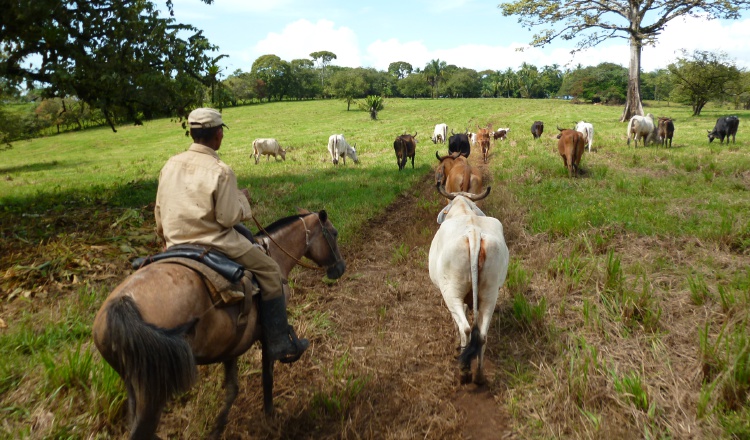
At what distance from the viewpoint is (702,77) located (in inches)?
1481

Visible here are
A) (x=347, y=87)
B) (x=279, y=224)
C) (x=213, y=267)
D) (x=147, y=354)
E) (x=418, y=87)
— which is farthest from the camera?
(x=418, y=87)

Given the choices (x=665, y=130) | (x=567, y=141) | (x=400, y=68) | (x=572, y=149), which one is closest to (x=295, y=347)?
(x=572, y=149)

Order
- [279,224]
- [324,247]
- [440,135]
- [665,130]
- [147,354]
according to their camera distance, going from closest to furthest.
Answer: [147,354] → [279,224] → [324,247] → [665,130] → [440,135]

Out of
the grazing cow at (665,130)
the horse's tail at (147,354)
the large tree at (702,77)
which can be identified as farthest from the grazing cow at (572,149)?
the large tree at (702,77)

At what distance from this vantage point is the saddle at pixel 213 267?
2762 millimetres

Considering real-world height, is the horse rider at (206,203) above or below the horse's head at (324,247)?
above

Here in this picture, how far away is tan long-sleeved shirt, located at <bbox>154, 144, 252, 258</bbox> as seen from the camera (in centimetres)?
291

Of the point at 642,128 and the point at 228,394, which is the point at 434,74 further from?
the point at 228,394

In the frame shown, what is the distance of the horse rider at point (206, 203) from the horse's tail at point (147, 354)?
2.40 feet

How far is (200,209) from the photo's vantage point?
9.55ft

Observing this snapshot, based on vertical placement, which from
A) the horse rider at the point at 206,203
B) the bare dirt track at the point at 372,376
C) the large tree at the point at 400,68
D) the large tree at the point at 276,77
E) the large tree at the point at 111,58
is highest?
the large tree at the point at 400,68

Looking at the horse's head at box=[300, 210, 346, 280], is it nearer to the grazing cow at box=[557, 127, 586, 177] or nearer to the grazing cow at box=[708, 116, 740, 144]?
the grazing cow at box=[557, 127, 586, 177]

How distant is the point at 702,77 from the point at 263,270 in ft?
157

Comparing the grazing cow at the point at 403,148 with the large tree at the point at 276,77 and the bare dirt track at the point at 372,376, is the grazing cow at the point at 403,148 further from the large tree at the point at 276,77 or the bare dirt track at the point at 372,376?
the large tree at the point at 276,77
